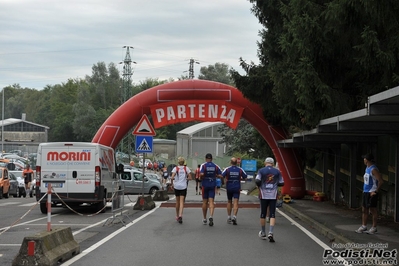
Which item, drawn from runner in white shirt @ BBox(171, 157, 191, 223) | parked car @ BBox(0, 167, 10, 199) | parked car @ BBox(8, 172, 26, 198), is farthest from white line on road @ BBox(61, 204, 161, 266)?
parked car @ BBox(8, 172, 26, 198)

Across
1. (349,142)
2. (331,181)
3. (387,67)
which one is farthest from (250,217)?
(331,181)

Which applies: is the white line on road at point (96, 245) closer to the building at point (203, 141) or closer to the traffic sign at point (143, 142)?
the traffic sign at point (143, 142)

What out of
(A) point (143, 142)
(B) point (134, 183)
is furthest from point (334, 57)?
(B) point (134, 183)

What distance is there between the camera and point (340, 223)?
17000 mm

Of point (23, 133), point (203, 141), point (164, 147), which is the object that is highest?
point (23, 133)

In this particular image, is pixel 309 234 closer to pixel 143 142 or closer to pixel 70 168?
pixel 70 168

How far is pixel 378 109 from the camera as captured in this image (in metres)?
12.5

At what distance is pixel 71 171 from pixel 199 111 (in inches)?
363

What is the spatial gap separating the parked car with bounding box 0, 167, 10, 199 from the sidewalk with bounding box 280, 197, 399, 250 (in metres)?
15.2

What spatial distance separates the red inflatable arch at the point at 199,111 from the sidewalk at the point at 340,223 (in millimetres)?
4161

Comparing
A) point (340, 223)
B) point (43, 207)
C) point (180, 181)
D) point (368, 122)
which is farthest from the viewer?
point (43, 207)

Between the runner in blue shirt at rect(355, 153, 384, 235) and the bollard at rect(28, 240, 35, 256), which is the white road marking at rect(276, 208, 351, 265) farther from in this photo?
the bollard at rect(28, 240, 35, 256)

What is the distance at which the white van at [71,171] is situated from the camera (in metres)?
21.1

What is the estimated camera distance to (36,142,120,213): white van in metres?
21.1
